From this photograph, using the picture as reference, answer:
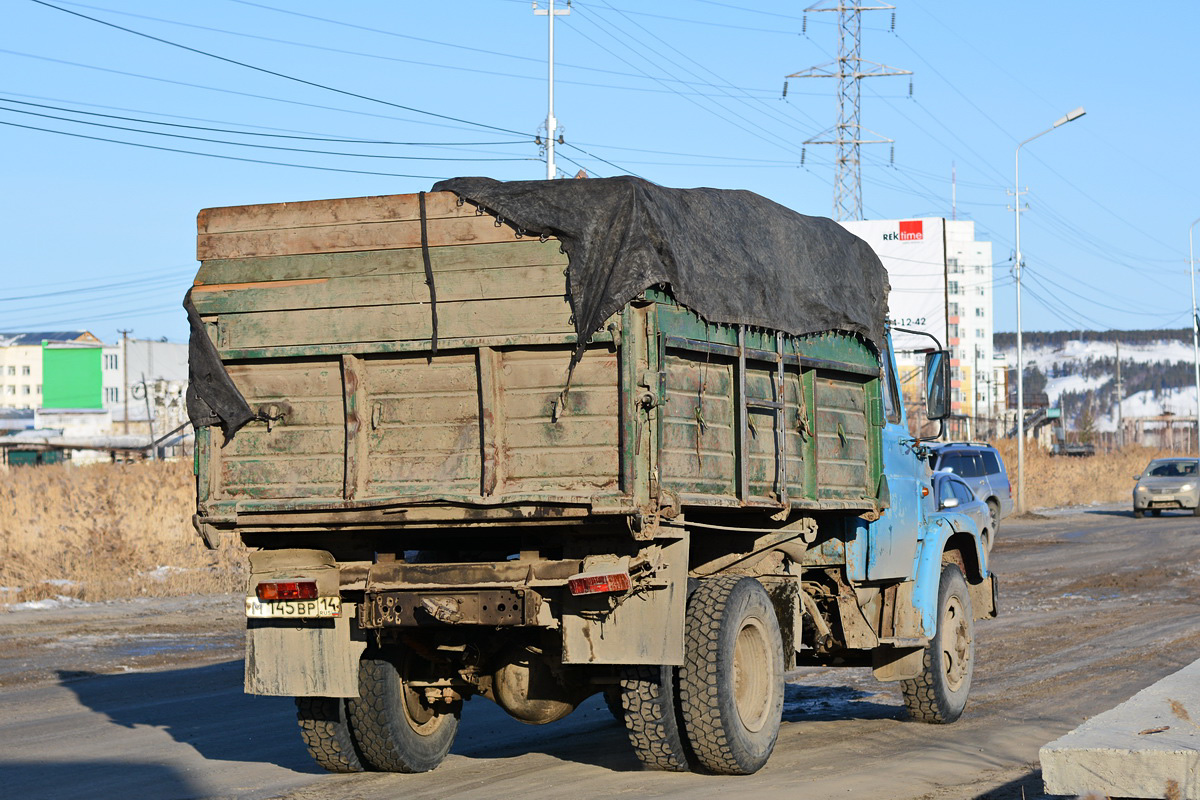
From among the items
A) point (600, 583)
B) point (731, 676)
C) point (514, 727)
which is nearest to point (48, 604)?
point (514, 727)

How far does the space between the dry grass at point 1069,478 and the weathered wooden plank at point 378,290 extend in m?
44.4

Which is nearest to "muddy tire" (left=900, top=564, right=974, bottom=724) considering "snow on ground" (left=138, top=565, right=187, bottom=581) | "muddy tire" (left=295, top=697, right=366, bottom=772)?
"muddy tire" (left=295, top=697, right=366, bottom=772)

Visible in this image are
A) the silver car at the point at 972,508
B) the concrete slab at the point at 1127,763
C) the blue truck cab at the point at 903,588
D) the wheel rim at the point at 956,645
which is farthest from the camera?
the silver car at the point at 972,508

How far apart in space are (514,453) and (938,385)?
12.6ft

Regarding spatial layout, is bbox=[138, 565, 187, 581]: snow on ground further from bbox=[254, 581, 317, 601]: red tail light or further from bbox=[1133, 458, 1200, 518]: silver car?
bbox=[1133, 458, 1200, 518]: silver car

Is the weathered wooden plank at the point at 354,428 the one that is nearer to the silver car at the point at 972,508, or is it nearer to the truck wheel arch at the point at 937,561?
the truck wheel arch at the point at 937,561

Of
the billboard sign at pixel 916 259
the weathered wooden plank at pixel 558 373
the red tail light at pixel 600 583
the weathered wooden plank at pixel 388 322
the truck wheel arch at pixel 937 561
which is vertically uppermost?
the billboard sign at pixel 916 259

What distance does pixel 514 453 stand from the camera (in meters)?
7.12

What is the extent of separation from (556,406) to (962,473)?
2207cm

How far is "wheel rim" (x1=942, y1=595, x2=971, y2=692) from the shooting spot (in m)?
10.4

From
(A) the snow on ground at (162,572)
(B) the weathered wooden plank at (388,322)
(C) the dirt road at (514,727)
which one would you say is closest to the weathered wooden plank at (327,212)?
(B) the weathered wooden plank at (388,322)

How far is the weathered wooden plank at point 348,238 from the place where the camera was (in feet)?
24.1

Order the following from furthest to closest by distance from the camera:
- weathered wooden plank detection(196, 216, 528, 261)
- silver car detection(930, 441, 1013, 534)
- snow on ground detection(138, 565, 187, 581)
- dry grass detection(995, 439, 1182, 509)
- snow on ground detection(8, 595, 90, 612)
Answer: dry grass detection(995, 439, 1182, 509) < silver car detection(930, 441, 1013, 534) < snow on ground detection(138, 565, 187, 581) < snow on ground detection(8, 595, 90, 612) < weathered wooden plank detection(196, 216, 528, 261)

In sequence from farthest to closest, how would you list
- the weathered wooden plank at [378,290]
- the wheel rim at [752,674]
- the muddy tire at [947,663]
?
the muddy tire at [947,663]
the wheel rim at [752,674]
the weathered wooden plank at [378,290]
